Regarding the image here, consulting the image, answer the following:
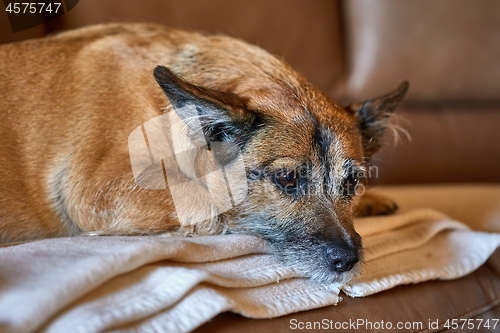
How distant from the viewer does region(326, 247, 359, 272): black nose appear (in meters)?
1.06

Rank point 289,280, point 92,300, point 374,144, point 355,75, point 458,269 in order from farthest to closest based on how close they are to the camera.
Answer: point 355,75, point 374,144, point 458,269, point 289,280, point 92,300

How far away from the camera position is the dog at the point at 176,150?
3.68ft

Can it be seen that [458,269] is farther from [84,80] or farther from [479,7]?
[479,7]

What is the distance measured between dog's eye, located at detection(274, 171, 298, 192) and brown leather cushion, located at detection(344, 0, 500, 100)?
3.42ft

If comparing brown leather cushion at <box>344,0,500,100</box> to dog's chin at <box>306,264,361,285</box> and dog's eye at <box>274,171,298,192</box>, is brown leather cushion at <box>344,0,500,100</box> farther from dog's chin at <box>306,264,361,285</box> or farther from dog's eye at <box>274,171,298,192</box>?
dog's chin at <box>306,264,361,285</box>

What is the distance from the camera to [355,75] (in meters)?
2.08

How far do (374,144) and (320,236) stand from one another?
1.47 feet

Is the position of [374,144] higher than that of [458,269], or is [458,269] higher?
[374,144]

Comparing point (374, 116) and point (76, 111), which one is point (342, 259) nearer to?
point (374, 116)

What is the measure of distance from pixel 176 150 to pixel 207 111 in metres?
0.17

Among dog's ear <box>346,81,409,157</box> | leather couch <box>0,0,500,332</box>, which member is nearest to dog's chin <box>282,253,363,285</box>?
dog's ear <box>346,81,409,157</box>

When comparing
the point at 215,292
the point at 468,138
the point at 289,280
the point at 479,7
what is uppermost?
the point at 479,7

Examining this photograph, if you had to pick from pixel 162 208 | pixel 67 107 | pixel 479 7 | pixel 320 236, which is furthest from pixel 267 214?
pixel 479 7

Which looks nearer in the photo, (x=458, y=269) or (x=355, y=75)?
(x=458, y=269)
